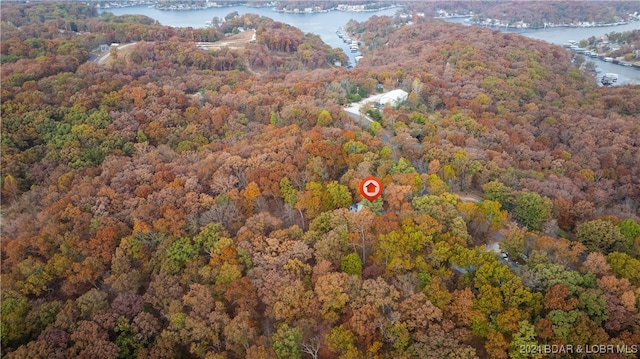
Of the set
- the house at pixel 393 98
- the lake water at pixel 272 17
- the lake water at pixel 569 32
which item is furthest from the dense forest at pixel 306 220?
the lake water at pixel 272 17

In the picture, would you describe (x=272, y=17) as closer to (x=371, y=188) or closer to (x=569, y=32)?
(x=569, y=32)

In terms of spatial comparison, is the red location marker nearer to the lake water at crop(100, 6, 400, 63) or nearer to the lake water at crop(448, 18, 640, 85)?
the lake water at crop(100, 6, 400, 63)

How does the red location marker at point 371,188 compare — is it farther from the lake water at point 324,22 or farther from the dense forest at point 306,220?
the lake water at point 324,22

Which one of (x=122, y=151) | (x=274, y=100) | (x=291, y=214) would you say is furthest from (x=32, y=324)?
(x=274, y=100)

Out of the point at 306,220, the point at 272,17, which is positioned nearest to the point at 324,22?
the point at 272,17

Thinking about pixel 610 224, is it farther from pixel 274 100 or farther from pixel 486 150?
pixel 274 100

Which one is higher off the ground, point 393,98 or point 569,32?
point 393,98

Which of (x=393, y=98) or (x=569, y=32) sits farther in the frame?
(x=569, y=32)
